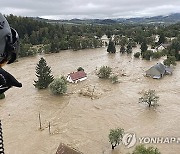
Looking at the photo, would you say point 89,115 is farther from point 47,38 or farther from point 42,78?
point 47,38

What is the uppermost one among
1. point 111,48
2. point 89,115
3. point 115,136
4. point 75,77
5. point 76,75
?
point 115,136

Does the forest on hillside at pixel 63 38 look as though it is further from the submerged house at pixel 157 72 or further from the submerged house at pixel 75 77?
the submerged house at pixel 75 77

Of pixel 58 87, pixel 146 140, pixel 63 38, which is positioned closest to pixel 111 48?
pixel 63 38

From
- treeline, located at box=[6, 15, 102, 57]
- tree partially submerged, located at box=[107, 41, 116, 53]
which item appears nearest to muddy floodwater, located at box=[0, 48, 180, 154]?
tree partially submerged, located at box=[107, 41, 116, 53]

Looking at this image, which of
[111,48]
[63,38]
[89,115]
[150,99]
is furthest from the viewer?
[63,38]

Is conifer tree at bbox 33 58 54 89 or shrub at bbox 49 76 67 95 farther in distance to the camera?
conifer tree at bbox 33 58 54 89

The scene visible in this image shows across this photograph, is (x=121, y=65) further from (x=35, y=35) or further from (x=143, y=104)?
(x=35, y=35)

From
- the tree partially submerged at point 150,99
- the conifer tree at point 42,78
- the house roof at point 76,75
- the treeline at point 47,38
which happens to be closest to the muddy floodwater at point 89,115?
the tree partially submerged at point 150,99

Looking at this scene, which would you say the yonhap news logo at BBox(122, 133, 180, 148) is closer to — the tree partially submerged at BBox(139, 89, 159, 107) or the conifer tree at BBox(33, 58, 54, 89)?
the tree partially submerged at BBox(139, 89, 159, 107)

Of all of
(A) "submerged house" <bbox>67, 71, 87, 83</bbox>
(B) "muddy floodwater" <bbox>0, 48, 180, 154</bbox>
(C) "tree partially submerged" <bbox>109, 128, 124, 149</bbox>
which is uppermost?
(C) "tree partially submerged" <bbox>109, 128, 124, 149</bbox>
